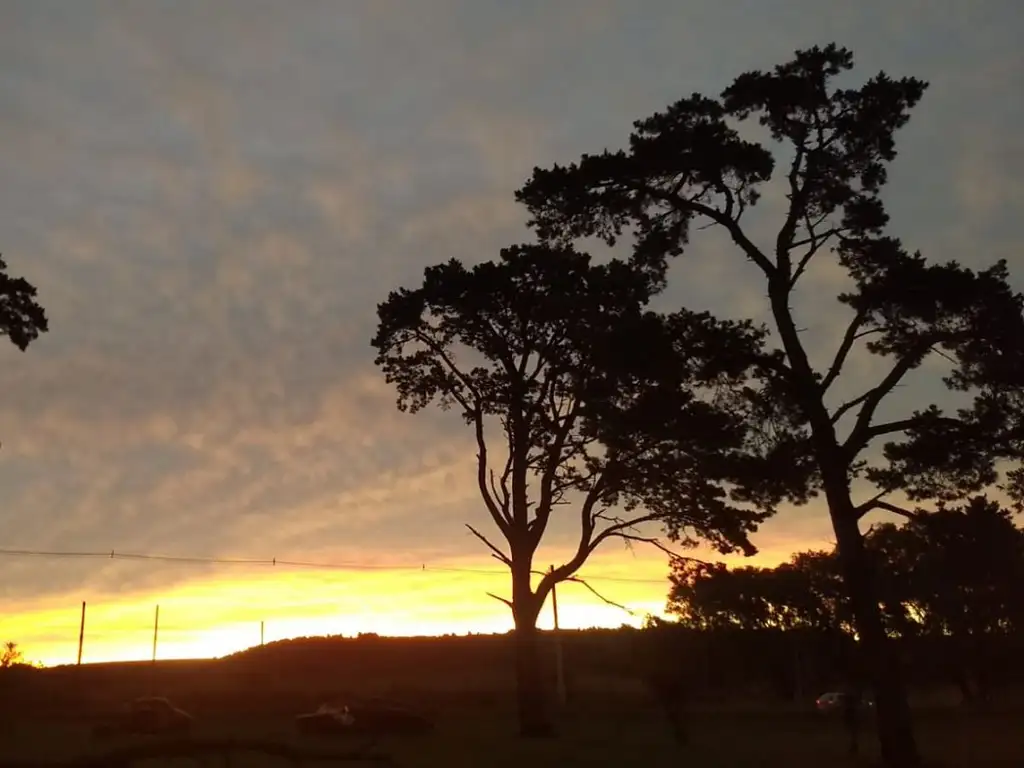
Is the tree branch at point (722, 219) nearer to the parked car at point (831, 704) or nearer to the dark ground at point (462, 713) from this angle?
the dark ground at point (462, 713)

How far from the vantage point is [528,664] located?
2930 cm

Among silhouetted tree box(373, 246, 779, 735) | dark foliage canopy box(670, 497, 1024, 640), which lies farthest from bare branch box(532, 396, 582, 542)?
dark foliage canopy box(670, 497, 1024, 640)

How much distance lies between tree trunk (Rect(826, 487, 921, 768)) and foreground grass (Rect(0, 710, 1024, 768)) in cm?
112

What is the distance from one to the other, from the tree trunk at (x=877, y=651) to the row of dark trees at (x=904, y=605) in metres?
26.6

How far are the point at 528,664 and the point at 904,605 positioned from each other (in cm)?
3779

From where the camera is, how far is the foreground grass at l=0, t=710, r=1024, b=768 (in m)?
22.7

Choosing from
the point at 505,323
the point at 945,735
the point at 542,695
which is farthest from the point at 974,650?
the point at 505,323

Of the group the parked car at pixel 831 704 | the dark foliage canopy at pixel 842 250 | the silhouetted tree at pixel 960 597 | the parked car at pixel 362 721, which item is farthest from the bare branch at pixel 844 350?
the parked car at pixel 831 704

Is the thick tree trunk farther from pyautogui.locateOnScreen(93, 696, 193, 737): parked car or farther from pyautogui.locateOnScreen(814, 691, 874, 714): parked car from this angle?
pyautogui.locateOnScreen(814, 691, 874, 714): parked car

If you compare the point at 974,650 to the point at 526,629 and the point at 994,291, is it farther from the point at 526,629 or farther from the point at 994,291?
the point at 994,291

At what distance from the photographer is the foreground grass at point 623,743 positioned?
22688 millimetres

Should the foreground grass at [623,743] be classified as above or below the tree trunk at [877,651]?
below

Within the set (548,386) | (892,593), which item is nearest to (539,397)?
(548,386)

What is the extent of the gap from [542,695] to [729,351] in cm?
1436
